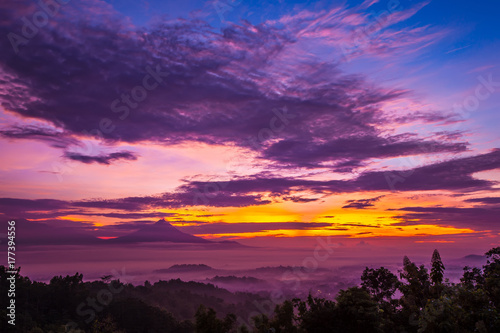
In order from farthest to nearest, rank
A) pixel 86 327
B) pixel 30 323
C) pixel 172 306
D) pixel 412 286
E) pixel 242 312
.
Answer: pixel 242 312
pixel 172 306
pixel 86 327
pixel 30 323
pixel 412 286

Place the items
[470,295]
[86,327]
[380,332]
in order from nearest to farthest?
[470,295] < [380,332] < [86,327]

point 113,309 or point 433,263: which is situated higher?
point 433,263

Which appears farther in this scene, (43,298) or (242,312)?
(242,312)

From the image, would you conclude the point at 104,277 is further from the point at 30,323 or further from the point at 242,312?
the point at 242,312

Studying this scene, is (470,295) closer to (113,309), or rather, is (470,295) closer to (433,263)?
(433,263)

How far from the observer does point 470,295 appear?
1889 centimetres

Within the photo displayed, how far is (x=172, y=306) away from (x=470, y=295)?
14410 centimetres

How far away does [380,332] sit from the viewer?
2414cm

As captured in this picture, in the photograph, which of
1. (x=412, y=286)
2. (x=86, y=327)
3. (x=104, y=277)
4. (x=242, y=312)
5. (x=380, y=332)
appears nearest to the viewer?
(x=380, y=332)

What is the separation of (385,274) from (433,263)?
1166cm

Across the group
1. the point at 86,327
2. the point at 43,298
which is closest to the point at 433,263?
the point at 86,327

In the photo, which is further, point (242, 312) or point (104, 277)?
point (242, 312)

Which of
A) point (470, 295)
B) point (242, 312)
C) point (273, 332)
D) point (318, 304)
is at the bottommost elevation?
point (242, 312)

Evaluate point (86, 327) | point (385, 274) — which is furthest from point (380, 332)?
point (86, 327)
